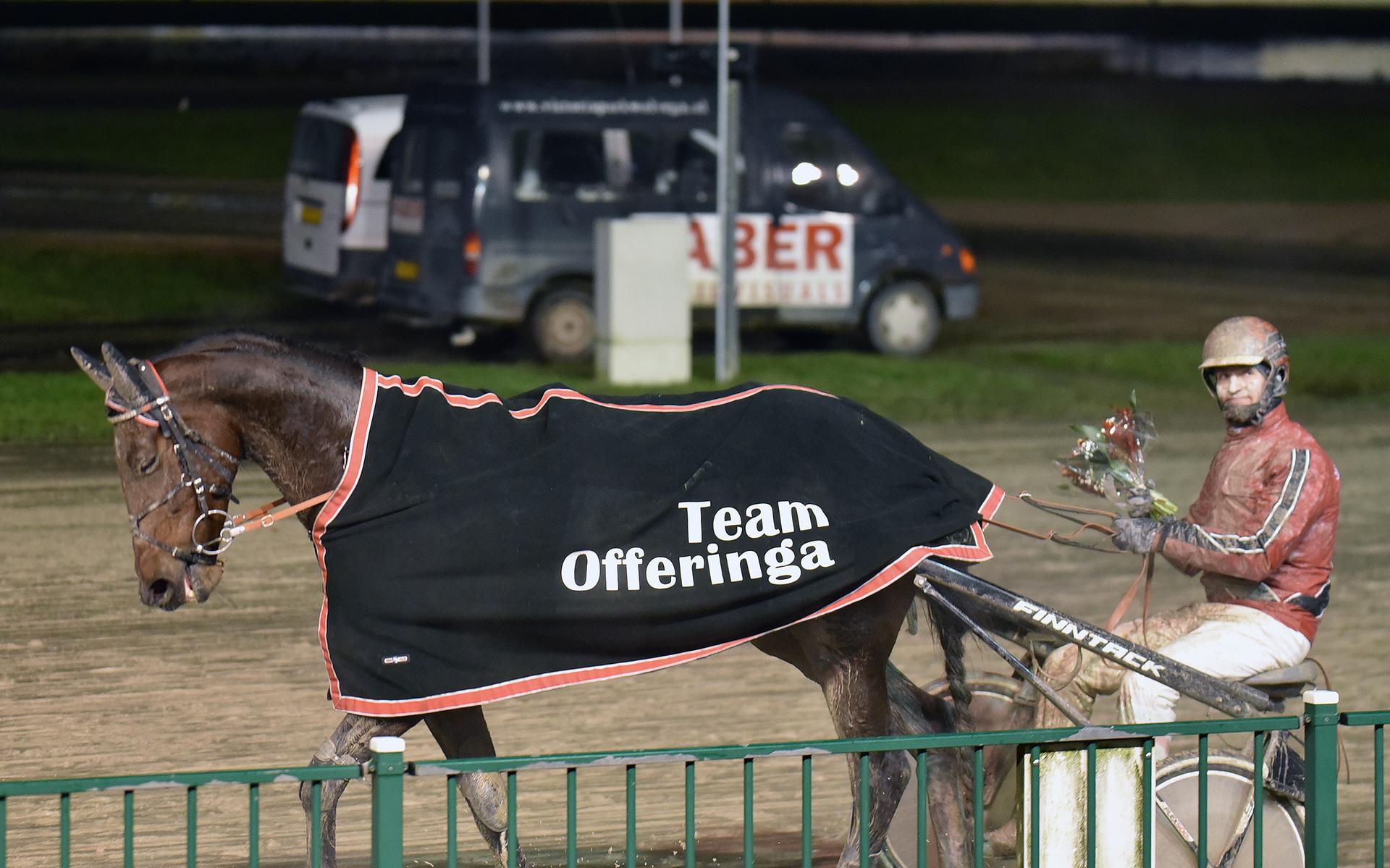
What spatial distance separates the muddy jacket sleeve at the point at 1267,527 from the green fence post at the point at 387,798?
2463mm

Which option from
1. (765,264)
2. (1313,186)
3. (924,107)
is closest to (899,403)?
(765,264)

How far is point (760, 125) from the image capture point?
16875 millimetres

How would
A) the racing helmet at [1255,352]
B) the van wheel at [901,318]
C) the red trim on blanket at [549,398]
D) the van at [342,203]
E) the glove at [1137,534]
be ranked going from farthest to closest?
1. the van at [342,203]
2. the van wheel at [901,318]
3. the racing helmet at [1255,352]
4. the glove at [1137,534]
5. the red trim on blanket at [549,398]

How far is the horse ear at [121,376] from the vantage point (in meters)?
5.05

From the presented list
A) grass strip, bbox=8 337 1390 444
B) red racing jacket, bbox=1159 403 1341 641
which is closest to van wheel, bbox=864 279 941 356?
grass strip, bbox=8 337 1390 444

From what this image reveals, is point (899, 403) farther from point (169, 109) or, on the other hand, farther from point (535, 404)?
point (169, 109)

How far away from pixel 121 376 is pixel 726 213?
11.0m

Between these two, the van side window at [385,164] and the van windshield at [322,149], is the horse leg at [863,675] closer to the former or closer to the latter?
the van side window at [385,164]

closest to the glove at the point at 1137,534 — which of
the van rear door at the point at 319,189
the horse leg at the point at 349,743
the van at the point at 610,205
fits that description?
the horse leg at the point at 349,743

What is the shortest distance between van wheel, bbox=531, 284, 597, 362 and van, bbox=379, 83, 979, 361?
0.04 ft

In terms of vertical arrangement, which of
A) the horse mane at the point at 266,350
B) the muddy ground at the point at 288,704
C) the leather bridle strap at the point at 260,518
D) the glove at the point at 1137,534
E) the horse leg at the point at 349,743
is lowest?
the muddy ground at the point at 288,704

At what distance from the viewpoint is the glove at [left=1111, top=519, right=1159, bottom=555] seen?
18.6 ft

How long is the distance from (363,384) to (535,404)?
51 cm

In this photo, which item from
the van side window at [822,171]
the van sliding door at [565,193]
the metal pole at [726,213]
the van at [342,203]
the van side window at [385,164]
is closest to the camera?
the metal pole at [726,213]
